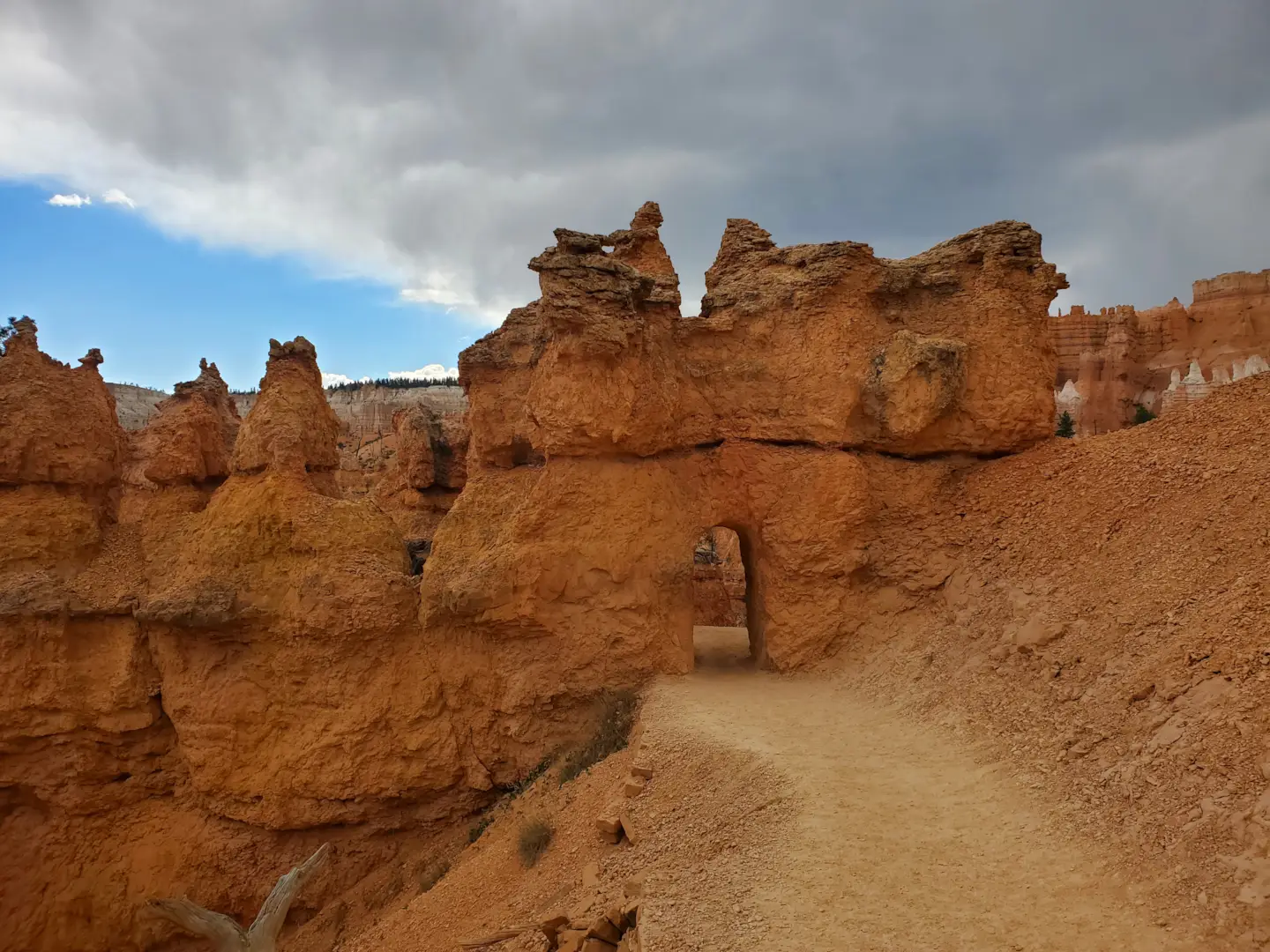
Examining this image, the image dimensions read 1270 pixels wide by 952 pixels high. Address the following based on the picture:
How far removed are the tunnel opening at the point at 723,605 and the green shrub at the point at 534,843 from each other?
13.6 feet

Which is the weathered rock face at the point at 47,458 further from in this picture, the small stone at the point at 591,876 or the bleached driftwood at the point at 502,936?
the small stone at the point at 591,876

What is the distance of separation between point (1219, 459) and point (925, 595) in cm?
412

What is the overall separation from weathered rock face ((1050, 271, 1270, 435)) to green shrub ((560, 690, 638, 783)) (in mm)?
37945

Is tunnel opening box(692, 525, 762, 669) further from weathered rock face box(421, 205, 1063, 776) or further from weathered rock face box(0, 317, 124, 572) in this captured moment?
weathered rock face box(0, 317, 124, 572)

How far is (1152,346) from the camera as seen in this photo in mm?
42844

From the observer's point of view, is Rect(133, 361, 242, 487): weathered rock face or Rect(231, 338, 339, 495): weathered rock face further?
Rect(133, 361, 242, 487): weathered rock face

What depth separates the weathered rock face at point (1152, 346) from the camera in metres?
39.7

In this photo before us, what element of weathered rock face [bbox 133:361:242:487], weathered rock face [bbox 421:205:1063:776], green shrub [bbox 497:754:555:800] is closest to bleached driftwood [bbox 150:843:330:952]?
green shrub [bbox 497:754:555:800]

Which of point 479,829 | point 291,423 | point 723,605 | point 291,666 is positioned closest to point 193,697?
point 291,666

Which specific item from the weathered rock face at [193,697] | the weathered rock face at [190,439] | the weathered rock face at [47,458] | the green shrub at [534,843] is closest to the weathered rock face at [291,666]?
the weathered rock face at [193,697]

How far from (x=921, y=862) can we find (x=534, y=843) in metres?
4.81

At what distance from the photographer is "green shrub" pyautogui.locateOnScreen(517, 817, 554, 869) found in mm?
8992

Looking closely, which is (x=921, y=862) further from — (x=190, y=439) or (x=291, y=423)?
(x=190, y=439)

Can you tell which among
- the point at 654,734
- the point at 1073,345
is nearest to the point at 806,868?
the point at 654,734
